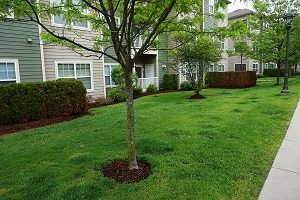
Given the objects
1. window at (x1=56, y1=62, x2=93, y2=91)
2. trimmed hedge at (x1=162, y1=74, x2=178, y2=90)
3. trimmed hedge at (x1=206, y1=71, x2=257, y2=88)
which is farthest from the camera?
trimmed hedge at (x1=206, y1=71, x2=257, y2=88)

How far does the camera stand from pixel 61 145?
237 inches

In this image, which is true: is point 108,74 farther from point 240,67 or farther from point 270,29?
point 240,67

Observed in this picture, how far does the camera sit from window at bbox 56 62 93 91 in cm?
1361

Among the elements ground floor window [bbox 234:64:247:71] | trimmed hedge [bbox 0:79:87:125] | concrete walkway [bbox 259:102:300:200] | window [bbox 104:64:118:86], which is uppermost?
ground floor window [bbox 234:64:247:71]

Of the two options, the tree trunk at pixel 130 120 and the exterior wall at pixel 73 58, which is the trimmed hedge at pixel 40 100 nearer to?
the exterior wall at pixel 73 58

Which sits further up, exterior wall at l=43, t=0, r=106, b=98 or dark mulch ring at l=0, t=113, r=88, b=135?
exterior wall at l=43, t=0, r=106, b=98

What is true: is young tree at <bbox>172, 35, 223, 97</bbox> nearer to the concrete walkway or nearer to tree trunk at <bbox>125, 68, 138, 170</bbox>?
the concrete walkway

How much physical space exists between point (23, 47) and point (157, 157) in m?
9.70

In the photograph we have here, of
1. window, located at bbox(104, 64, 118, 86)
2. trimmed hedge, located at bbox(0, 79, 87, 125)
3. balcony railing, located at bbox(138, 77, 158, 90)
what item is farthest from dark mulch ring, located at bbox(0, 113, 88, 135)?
balcony railing, located at bbox(138, 77, 158, 90)

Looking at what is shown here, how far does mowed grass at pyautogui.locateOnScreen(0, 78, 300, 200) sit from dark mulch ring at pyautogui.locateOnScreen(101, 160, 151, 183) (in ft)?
0.42

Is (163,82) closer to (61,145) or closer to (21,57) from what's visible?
(21,57)

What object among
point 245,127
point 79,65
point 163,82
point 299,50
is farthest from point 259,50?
point 245,127

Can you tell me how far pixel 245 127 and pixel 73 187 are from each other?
15.4 ft

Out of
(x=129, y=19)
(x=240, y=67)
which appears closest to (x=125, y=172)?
(x=129, y=19)
